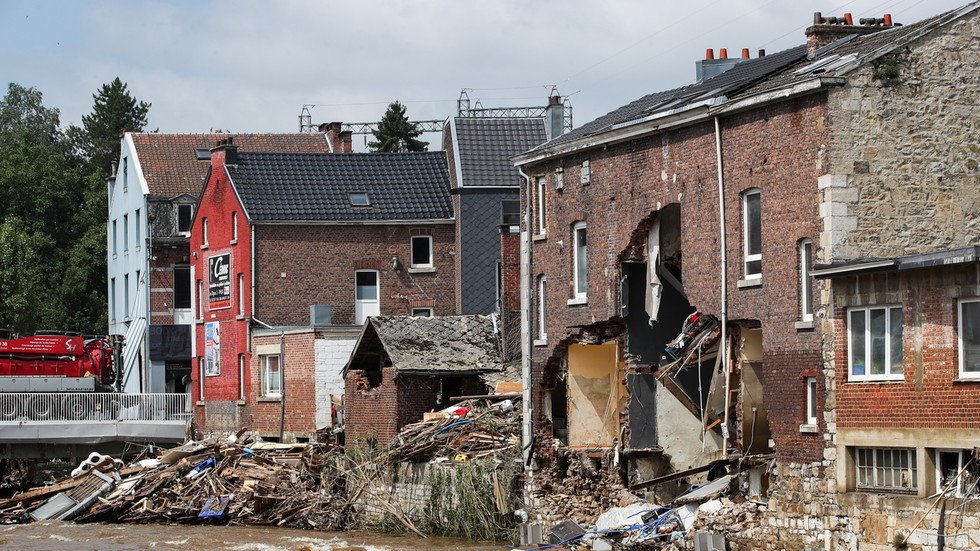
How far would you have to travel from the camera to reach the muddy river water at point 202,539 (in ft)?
118

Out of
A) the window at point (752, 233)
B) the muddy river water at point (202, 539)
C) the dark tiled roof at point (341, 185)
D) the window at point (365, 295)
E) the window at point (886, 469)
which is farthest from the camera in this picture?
the window at point (365, 295)

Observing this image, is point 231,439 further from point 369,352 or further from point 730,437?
point 730,437

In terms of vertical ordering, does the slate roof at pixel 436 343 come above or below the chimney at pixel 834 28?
below

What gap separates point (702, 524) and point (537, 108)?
96.5ft

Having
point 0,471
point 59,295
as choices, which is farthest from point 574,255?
point 59,295

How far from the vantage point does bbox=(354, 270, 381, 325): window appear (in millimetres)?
53719

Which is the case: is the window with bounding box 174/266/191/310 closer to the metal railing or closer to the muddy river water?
the metal railing

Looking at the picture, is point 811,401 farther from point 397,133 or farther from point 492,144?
point 397,133

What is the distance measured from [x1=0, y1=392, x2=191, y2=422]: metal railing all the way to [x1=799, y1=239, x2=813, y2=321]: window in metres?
31.0

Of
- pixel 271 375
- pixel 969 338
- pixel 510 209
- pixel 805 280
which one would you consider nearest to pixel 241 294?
pixel 271 375

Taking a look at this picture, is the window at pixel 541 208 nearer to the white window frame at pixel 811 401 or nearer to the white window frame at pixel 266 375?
the white window frame at pixel 811 401

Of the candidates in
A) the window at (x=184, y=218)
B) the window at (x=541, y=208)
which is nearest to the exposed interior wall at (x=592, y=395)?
the window at (x=541, y=208)

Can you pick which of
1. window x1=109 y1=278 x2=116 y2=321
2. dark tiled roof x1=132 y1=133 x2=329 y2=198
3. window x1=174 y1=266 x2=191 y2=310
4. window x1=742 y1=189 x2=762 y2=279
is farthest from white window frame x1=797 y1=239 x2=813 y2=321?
window x1=109 y1=278 x2=116 y2=321

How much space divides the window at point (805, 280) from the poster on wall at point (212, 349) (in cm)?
3181
